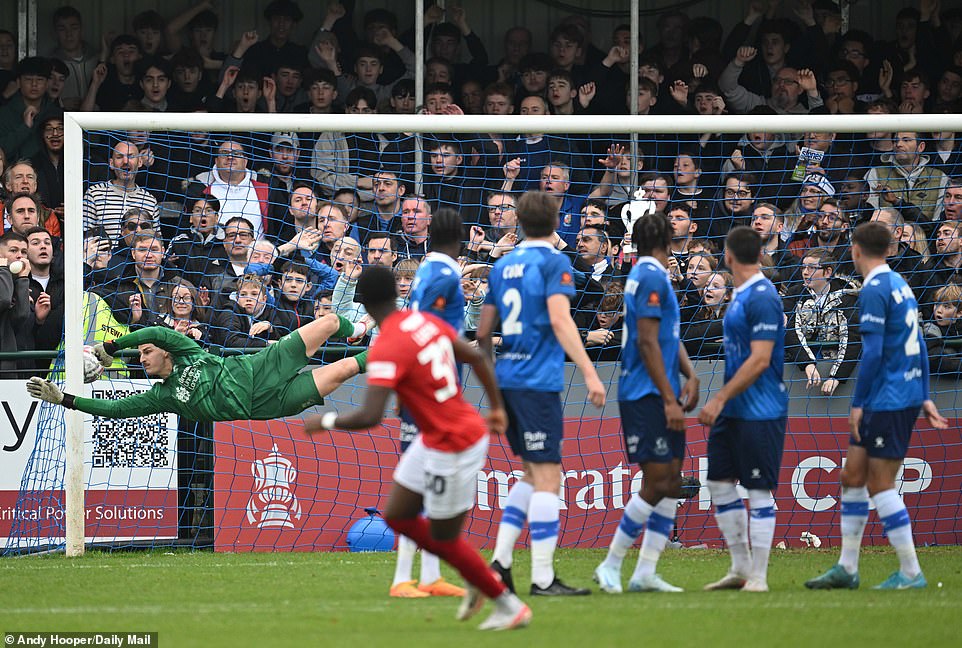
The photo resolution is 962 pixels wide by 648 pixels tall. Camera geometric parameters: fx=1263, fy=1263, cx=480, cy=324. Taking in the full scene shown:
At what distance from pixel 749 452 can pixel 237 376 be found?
4.36 m

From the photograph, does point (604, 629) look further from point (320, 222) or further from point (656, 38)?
point (656, 38)

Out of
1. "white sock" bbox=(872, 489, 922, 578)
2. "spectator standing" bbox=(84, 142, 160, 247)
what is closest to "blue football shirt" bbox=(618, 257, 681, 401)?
"white sock" bbox=(872, 489, 922, 578)

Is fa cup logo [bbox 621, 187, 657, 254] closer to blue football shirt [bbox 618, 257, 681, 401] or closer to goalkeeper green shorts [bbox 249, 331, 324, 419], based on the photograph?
goalkeeper green shorts [bbox 249, 331, 324, 419]

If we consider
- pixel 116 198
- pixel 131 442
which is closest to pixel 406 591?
pixel 131 442

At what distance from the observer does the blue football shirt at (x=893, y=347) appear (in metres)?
7.43

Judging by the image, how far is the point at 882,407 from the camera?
7.45 meters

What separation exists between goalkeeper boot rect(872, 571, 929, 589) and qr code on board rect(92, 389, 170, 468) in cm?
585

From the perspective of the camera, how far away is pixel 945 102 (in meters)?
14.0

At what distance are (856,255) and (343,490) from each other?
16.0ft

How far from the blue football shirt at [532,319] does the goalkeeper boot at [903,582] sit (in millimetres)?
2426

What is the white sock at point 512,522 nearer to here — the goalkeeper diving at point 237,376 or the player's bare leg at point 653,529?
the player's bare leg at point 653,529

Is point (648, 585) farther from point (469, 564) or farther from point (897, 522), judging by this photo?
point (469, 564)

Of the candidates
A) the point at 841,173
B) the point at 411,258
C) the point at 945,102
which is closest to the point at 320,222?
the point at 411,258

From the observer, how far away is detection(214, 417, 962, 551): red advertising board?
10469 mm
